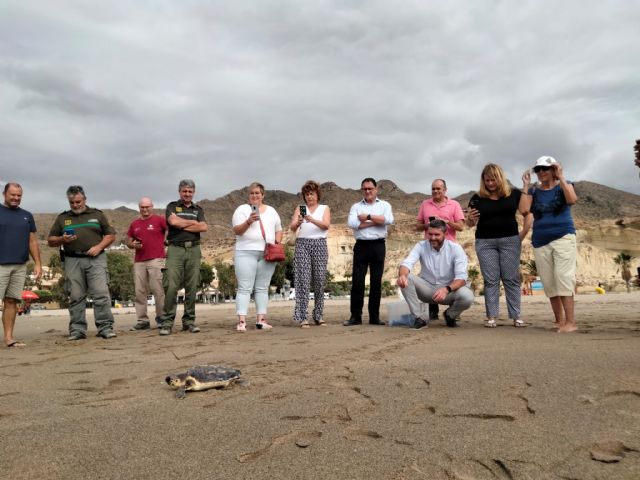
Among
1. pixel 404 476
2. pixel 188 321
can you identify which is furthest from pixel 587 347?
pixel 188 321

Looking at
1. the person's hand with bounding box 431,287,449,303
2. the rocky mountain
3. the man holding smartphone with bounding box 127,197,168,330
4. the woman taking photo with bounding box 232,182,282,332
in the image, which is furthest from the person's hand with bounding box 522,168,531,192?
the rocky mountain

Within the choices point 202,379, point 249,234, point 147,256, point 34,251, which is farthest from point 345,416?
point 147,256

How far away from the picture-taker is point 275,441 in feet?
6.53

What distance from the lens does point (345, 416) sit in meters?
2.26

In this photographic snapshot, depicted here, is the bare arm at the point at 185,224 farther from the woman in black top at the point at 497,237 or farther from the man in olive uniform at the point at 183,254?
the woman in black top at the point at 497,237

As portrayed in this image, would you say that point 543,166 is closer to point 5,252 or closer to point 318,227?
point 318,227

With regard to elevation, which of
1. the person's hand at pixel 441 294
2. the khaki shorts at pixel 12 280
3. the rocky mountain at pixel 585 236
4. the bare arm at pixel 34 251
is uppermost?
the rocky mountain at pixel 585 236

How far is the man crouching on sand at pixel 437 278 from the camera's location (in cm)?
562

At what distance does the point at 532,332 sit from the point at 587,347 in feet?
4.15

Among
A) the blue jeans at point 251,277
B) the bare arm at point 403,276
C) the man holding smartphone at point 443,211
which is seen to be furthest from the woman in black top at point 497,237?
the blue jeans at point 251,277

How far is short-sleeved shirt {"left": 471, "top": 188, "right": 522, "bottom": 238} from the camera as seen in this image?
5711 mm

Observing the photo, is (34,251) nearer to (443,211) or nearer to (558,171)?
(443,211)

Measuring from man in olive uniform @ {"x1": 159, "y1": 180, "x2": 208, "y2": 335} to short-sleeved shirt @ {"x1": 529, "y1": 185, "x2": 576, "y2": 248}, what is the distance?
13.2ft

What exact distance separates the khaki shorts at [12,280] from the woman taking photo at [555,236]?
576cm
